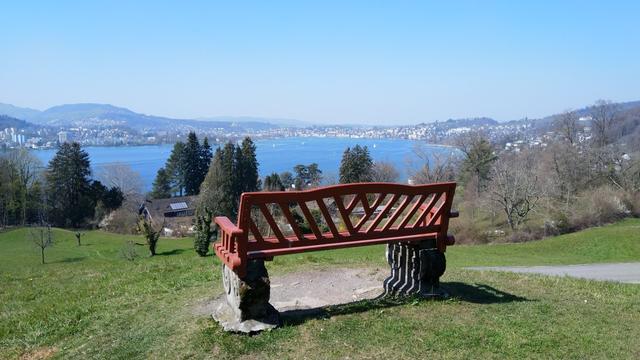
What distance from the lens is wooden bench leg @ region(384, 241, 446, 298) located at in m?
7.98

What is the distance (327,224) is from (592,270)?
1439 centimetres

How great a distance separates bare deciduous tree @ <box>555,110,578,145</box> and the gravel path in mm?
42788

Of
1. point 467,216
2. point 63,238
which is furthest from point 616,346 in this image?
point 63,238

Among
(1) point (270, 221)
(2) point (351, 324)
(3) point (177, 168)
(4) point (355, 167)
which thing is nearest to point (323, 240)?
(1) point (270, 221)

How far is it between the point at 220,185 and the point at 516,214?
109ft

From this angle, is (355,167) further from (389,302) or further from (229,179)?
(389,302)

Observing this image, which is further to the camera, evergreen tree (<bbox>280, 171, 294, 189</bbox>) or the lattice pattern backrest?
evergreen tree (<bbox>280, 171, 294, 189</bbox>)

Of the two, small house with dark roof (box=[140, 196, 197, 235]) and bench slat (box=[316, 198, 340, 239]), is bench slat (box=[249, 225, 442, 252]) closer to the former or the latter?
bench slat (box=[316, 198, 340, 239])

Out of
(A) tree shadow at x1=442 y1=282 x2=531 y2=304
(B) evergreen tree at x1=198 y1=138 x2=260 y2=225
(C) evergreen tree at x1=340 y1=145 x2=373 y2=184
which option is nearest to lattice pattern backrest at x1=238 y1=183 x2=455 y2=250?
(A) tree shadow at x1=442 y1=282 x2=531 y2=304

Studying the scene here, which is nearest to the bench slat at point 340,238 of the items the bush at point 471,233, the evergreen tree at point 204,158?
the bush at point 471,233

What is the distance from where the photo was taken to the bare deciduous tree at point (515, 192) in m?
40.8

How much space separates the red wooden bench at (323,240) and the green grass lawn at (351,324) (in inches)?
16.0

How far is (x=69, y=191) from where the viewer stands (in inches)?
2603

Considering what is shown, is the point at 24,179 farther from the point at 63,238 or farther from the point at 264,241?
the point at 264,241
